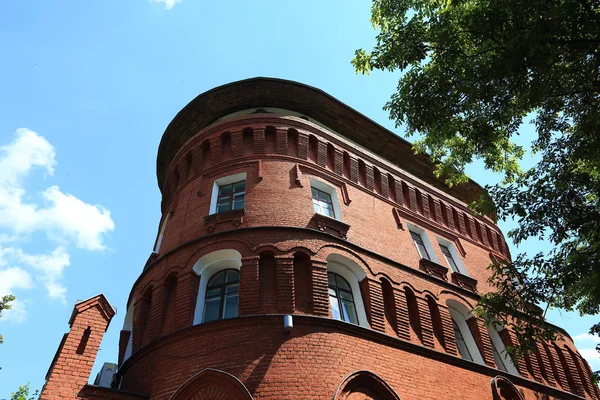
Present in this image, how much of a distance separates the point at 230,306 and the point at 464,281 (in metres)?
7.91

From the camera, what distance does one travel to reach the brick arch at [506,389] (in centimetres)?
1098

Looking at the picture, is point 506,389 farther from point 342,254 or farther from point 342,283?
point 342,254

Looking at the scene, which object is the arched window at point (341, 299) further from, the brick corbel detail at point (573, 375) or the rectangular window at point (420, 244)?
the brick corbel detail at point (573, 375)

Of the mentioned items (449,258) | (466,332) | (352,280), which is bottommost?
(466,332)

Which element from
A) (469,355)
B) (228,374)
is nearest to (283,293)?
(228,374)

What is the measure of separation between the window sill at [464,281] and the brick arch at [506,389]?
2956mm

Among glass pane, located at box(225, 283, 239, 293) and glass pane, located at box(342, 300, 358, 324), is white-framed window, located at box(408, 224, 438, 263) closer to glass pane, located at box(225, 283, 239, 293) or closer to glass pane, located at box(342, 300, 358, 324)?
glass pane, located at box(342, 300, 358, 324)

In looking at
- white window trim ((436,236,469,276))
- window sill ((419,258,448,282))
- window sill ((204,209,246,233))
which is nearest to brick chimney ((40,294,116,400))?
window sill ((204,209,246,233))

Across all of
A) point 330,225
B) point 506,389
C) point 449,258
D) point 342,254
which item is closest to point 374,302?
point 342,254

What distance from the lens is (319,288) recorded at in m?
9.56

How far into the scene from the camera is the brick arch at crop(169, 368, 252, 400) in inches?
306

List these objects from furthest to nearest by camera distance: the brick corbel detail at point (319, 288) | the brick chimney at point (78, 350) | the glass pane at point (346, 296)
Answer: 1. the glass pane at point (346, 296)
2. the brick corbel detail at point (319, 288)
3. the brick chimney at point (78, 350)

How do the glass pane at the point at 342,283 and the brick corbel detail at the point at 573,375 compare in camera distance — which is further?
the brick corbel detail at the point at 573,375

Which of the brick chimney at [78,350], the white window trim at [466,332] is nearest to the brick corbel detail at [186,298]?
the brick chimney at [78,350]
